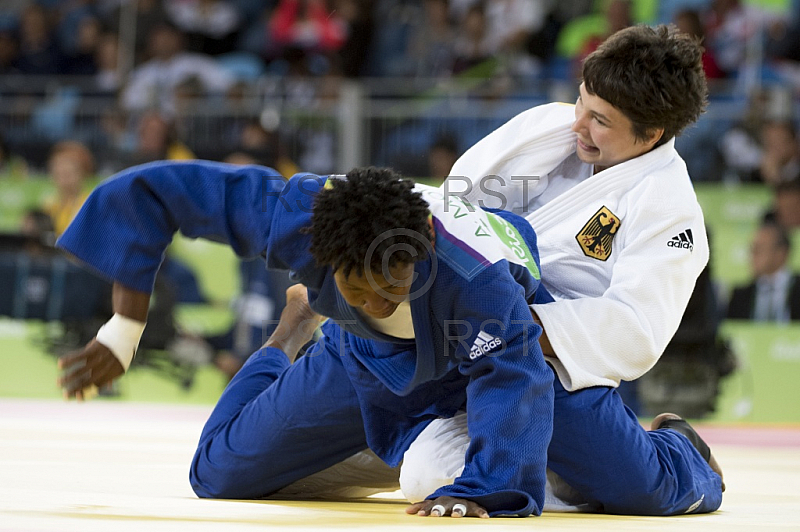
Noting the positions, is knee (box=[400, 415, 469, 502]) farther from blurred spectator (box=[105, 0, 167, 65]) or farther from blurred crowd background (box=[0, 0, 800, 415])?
blurred spectator (box=[105, 0, 167, 65])

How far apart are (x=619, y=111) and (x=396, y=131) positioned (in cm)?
516

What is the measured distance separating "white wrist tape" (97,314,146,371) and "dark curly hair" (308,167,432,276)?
424 mm

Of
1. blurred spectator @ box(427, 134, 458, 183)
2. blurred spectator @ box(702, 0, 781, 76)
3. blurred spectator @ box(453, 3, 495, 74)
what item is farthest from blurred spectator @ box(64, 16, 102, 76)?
blurred spectator @ box(702, 0, 781, 76)

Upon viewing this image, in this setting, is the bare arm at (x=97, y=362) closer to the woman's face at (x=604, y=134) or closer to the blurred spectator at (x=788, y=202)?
the woman's face at (x=604, y=134)

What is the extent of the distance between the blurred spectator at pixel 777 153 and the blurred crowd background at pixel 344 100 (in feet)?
0.05

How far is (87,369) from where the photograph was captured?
2.29 metres

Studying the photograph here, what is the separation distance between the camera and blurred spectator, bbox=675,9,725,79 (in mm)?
8250

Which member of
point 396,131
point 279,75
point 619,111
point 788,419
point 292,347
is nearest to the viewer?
point 619,111

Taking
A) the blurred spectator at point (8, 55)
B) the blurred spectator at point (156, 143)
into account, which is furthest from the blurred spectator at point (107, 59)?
the blurred spectator at point (156, 143)

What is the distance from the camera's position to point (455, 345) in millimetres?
2557

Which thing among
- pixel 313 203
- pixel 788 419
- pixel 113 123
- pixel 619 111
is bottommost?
pixel 788 419

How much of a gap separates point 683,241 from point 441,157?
5.01 meters

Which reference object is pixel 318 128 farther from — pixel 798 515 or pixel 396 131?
pixel 798 515

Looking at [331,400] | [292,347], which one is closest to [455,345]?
[331,400]
